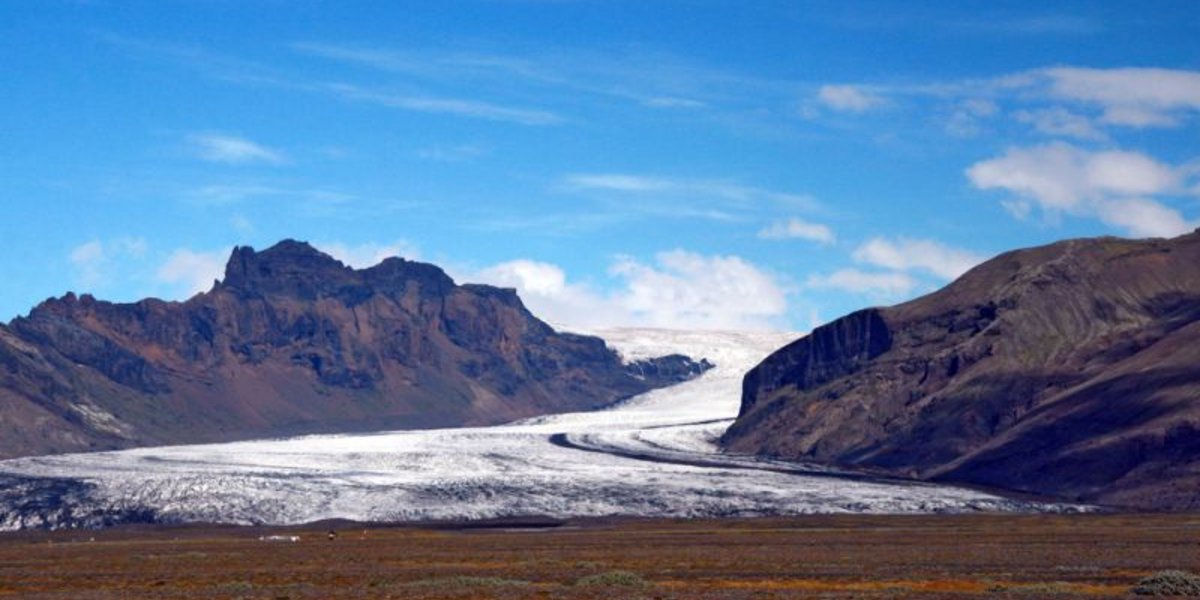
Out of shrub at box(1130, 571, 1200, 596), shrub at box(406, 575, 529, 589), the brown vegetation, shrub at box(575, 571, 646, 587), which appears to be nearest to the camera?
shrub at box(1130, 571, 1200, 596)

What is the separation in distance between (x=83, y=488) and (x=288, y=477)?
938 inches

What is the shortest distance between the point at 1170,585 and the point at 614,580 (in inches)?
795

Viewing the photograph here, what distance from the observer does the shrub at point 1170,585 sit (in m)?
66.8

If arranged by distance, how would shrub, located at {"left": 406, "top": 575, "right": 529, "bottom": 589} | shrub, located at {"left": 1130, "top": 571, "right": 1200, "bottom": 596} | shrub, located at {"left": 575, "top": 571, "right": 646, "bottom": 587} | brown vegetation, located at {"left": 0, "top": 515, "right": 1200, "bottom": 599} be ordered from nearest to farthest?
shrub, located at {"left": 1130, "top": 571, "right": 1200, "bottom": 596}
brown vegetation, located at {"left": 0, "top": 515, "right": 1200, "bottom": 599}
shrub, located at {"left": 575, "top": 571, "right": 646, "bottom": 587}
shrub, located at {"left": 406, "top": 575, "right": 529, "bottom": 589}

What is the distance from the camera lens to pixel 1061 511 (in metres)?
156

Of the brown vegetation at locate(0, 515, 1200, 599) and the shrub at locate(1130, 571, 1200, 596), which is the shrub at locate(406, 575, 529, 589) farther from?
the shrub at locate(1130, 571, 1200, 596)

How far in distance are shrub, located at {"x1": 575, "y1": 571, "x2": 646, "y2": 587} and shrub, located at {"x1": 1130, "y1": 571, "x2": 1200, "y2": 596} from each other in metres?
18.1

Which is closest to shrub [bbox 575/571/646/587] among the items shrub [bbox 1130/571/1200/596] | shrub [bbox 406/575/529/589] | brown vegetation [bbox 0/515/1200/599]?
brown vegetation [bbox 0/515/1200/599]

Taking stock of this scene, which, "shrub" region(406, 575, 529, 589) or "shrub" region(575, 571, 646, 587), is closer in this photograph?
"shrub" region(575, 571, 646, 587)

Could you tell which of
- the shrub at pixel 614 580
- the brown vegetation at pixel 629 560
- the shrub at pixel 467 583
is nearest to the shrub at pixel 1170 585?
the brown vegetation at pixel 629 560

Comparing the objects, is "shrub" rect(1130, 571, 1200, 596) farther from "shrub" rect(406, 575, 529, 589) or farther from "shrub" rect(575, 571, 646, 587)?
"shrub" rect(406, 575, 529, 589)

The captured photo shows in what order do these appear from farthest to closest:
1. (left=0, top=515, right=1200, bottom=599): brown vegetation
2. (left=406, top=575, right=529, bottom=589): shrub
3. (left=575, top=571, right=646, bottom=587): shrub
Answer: (left=406, top=575, right=529, bottom=589): shrub, (left=575, top=571, right=646, bottom=587): shrub, (left=0, top=515, right=1200, bottom=599): brown vegetation

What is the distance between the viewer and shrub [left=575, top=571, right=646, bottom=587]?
7406 cm

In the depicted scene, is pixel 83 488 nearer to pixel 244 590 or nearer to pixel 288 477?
pixel 288 477
